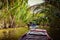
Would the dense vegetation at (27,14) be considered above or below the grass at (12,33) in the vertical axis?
above

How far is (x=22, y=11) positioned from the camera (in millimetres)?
1728

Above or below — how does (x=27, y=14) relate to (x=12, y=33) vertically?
above

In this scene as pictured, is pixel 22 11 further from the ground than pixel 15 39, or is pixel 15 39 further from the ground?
pixel 22 11

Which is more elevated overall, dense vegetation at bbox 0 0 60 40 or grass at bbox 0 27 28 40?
dense vegetation at bbox 0 0 60 40

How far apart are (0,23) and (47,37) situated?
51 centimetres

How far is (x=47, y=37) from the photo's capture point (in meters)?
1.65

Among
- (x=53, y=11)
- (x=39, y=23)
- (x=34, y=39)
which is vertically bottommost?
(x=34, y=39)

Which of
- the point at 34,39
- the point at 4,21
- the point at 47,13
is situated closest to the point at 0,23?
the point at 4,21

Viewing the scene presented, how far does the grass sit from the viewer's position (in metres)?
1.67

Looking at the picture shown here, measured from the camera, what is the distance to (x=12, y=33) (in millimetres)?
1703

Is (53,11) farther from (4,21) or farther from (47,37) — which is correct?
(4,21)

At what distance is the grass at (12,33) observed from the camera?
65.6 inches

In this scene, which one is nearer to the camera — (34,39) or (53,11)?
(34,39)

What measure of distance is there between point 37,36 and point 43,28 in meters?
0.10
